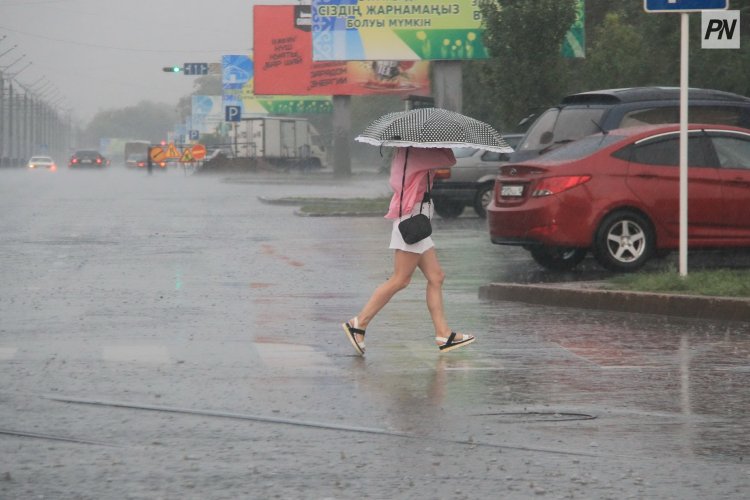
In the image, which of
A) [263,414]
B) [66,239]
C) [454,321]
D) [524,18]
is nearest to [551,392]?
[263,414]

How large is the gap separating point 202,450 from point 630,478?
2.01m

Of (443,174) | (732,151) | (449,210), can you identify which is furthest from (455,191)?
(732,151)

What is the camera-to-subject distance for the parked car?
18.0 m

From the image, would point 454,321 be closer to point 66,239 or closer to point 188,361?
point 188,361

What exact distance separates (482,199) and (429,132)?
20.3 meters

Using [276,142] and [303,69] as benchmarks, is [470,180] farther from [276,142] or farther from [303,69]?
[276,142]

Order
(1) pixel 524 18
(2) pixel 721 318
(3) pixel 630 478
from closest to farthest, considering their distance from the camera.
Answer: (3) pixel 630 478
(2) pixel 721 318
(1) pixel 524 18

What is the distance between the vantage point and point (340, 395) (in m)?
9.42

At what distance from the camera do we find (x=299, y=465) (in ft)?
23.9

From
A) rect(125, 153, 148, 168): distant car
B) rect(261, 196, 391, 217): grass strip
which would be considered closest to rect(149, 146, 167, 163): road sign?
rect(125, 153, 148, 168): distant car

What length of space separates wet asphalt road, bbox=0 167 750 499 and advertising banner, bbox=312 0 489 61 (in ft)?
110

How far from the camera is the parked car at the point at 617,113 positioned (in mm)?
17953

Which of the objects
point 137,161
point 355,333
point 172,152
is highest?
point 355,333

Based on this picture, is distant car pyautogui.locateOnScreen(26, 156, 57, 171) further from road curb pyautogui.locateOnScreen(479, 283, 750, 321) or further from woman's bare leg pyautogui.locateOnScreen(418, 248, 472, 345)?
woman's bare leg pyautogui.locateOnScreen(418, 248, 472, 345)
